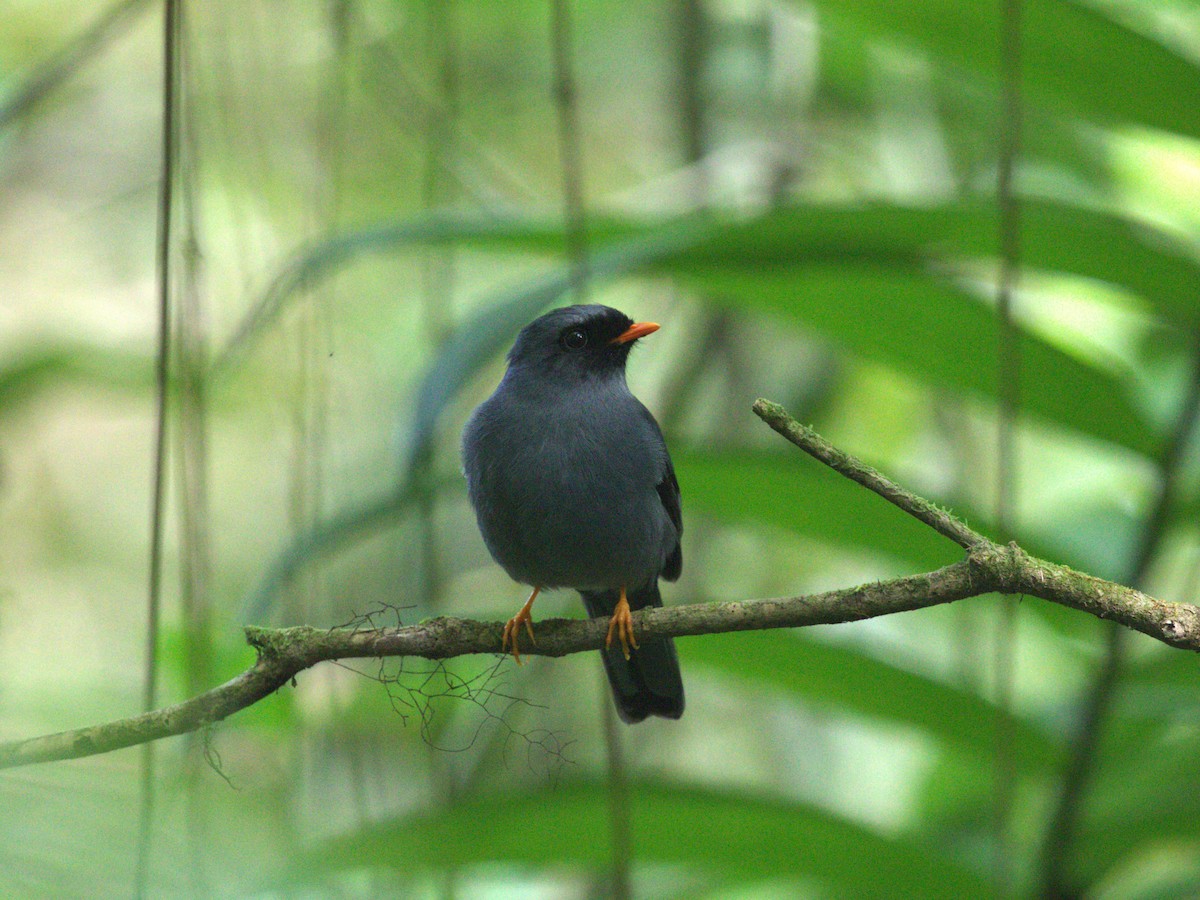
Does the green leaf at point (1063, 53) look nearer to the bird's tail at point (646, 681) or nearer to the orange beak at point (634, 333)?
the orange beak at point (634, 333)

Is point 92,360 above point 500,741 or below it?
above

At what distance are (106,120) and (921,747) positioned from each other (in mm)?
5738

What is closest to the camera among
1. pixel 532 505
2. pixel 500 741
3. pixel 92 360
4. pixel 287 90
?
pixel 532 505

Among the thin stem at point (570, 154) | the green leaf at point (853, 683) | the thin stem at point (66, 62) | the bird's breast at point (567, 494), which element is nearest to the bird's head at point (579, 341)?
the bird's breast at point (567, 494)

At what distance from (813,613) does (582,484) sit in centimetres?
138

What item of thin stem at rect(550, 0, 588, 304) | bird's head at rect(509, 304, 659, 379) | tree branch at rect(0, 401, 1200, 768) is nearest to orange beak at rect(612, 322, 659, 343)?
bird's head at rect(509, 304, 659, 379)

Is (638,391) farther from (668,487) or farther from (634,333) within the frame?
(668,487)

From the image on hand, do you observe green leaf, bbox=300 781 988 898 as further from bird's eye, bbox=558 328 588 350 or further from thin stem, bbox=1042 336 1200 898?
bird's eye, bbox=558 328 588 350

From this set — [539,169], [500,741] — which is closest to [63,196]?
[539,169]

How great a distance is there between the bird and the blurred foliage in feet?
0.51

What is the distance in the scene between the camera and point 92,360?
15.0ft

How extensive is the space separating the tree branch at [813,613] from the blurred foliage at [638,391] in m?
0.13

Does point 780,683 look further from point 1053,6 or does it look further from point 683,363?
point 683,363

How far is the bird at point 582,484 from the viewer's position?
3.08 m
